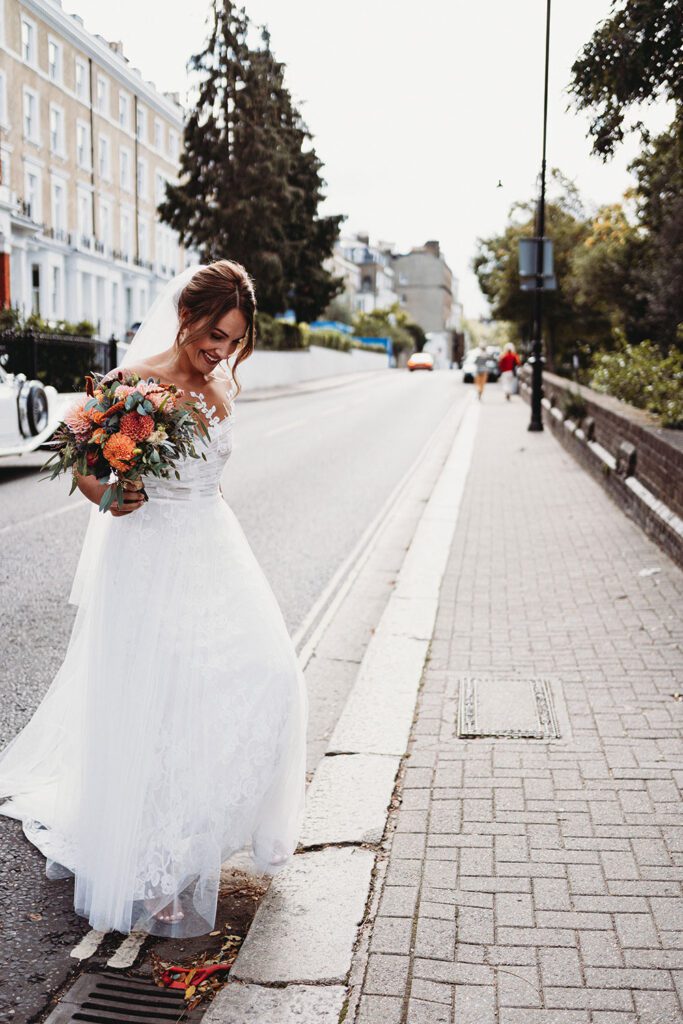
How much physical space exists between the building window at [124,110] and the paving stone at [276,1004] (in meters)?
51.7

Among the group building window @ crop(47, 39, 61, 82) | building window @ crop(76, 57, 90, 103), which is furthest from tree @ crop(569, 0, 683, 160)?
building window @ crop(76, 57, 90, 103)

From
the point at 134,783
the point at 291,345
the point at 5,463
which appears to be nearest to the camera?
the point at 134,783

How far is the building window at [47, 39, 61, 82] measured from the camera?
38.8 m

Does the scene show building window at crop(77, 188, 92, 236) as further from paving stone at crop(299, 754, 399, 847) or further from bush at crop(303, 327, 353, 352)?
paving stone at crop(299, 754, 399, 847)

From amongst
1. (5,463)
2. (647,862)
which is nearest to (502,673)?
(647,862)

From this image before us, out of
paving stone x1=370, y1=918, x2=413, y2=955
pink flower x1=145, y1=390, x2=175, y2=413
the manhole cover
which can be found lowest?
paving stone x1=370, y1=918, x2=413, y2=955

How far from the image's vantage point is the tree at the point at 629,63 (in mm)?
6926

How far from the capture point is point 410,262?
136625 mm

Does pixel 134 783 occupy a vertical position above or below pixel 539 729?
above

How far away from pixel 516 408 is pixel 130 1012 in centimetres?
2788

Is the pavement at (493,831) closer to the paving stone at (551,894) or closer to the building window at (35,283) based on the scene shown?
the paving stone at (551,894)

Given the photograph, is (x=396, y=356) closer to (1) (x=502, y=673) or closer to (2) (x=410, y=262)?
(2) (x=410, y=262)

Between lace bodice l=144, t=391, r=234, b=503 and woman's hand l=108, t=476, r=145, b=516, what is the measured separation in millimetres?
96

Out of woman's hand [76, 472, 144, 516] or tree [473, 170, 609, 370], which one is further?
tree [473, 170, 609, 370]
